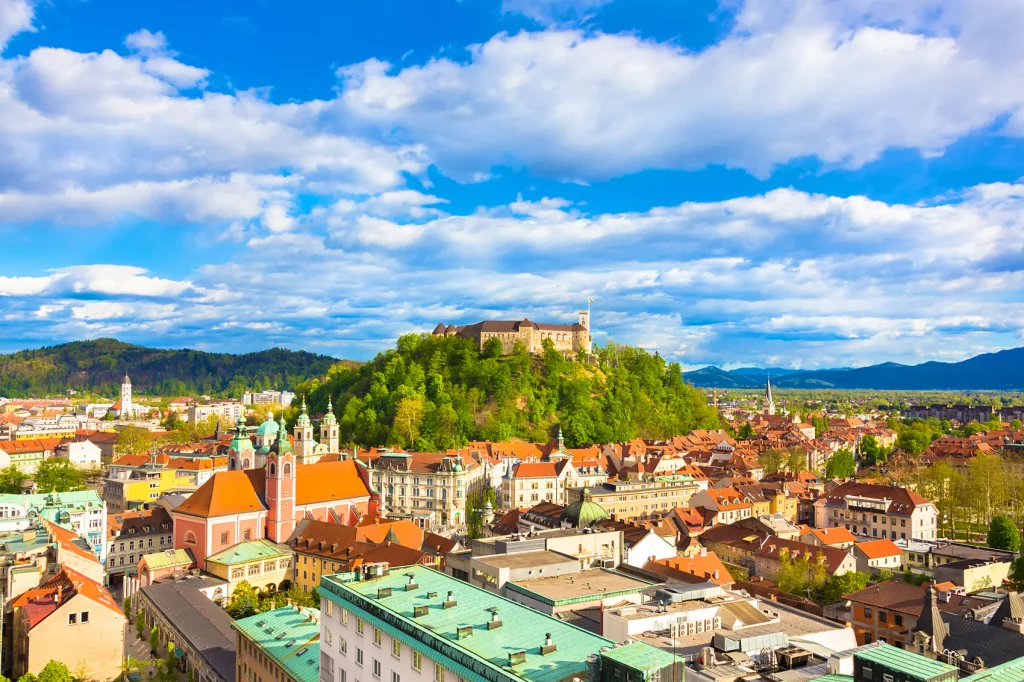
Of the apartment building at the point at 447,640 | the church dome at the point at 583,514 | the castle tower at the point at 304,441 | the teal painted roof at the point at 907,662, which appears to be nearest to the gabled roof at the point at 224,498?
the castle tower at the point at 304,441

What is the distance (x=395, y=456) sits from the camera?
83.7m

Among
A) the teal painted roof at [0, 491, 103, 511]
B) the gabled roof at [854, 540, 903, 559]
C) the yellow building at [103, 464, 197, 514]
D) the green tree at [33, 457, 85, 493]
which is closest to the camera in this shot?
the gabled roof at [854, 540, 903, 559]

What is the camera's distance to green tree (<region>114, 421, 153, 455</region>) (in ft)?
420

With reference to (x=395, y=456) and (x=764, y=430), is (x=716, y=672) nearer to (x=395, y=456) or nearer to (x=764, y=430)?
(x=395, y=456)

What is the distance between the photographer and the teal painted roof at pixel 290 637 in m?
32.0

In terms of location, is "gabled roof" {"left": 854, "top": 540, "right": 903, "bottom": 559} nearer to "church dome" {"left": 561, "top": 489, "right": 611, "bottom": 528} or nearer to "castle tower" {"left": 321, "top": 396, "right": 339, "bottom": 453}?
"church dome" {"left": 561, "top": 489, "right": 611, "bottom": 528}

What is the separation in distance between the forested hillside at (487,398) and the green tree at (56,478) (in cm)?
3329

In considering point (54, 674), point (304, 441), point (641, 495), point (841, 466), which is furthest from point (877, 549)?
point (54, 674)

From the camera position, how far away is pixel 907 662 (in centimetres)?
1728

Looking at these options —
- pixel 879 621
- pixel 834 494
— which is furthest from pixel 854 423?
pixel 879 621

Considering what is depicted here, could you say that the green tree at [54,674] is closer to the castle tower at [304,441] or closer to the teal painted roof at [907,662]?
the teal painted roof at [907,662]

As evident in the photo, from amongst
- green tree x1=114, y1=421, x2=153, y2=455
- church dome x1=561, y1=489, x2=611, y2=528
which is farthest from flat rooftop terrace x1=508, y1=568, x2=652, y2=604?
green tree x1=114, y1=421, x2=153, y2=455

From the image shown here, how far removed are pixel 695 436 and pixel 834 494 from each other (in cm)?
4288

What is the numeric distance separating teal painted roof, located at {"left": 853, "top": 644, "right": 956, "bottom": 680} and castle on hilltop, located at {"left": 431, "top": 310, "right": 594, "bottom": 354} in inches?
4128
